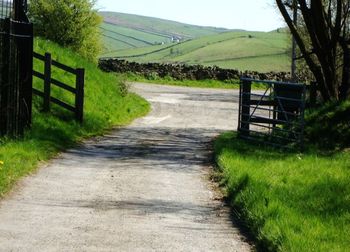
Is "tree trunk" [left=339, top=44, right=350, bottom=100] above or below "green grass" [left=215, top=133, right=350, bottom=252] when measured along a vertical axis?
above

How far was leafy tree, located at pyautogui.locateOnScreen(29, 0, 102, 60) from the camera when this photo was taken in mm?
39219

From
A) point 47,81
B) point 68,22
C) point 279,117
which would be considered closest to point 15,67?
point 47,81

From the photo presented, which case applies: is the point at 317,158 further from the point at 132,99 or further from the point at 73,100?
the point at 132,99

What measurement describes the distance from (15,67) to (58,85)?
399cm

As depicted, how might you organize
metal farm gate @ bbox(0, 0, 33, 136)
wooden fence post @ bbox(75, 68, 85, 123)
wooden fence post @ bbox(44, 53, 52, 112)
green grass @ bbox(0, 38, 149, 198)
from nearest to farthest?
1. green grass @ bbox(0, 38, 149, 198)
2. metal farm gate @ bbox(0, 0, 33, 136)
3. wooden fence post @ bbox(44, 53, 52, 112)
4. wooden fence post @ bbox(75, 68, 85, 123)

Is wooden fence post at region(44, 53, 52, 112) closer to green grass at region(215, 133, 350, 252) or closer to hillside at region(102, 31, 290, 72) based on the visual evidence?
green grass at region(215, 133, 350, 252)

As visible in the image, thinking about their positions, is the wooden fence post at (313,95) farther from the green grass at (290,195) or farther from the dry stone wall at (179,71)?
the dry stone wall at (179,71)

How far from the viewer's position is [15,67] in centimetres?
1322

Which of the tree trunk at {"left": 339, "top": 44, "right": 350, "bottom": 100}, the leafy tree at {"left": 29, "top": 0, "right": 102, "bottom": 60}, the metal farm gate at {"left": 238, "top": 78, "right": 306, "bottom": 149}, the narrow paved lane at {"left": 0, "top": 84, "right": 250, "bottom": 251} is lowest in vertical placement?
the narrow paved lane at {"left": 0, "top": 84, "right": 250, "bottom": 251}

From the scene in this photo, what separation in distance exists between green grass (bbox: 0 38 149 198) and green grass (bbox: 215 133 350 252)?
3.66m

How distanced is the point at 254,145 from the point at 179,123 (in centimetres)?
716

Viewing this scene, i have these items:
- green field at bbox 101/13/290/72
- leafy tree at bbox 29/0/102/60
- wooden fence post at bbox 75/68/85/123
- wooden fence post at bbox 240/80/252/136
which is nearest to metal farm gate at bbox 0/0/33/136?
wooden fence post at bbox 75/68/85/123

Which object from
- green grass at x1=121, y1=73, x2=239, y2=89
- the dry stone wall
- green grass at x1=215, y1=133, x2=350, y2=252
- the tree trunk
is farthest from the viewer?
the dry stone wall

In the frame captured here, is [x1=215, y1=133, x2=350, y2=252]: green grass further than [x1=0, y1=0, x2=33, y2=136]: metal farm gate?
No
